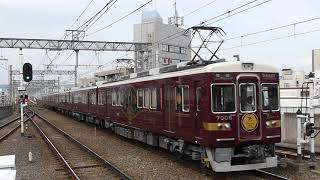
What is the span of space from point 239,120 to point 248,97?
2.19ft

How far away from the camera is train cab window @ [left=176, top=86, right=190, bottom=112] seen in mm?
12875

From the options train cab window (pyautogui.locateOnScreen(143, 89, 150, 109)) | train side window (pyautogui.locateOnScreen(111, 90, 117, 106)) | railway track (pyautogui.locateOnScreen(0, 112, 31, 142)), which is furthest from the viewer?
railway track (pyautogui.locateOnScreen(0, 112, 31, 142))

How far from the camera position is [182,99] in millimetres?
13227

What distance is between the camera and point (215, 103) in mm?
11688

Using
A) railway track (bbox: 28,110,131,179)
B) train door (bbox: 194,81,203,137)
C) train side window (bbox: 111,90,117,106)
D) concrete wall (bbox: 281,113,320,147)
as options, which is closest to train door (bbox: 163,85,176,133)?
train door (bbox: 194,81,203,137)

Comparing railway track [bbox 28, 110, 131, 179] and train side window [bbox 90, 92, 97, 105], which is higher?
train side window [bbox 90, 92, 97, 105]

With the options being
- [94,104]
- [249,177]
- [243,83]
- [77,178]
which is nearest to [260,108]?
[243,83]

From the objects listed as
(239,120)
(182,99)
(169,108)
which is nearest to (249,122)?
(239,120)

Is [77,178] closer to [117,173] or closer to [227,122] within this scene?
[117,173]

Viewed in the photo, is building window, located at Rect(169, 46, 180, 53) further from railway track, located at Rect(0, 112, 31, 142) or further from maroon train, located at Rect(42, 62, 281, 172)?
maroon train, located at Rect(42, 62, 281, 172)

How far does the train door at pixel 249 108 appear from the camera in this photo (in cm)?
1180

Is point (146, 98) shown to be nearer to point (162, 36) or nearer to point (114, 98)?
point (114, 98)

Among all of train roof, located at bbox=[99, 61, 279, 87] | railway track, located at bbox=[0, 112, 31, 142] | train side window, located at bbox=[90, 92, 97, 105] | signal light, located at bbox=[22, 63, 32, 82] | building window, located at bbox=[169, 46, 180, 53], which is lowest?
railway track, located at bbox=[0, 112, 31, 142]

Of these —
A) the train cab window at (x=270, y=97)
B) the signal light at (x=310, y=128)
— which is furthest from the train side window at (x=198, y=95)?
the signal light at (x=310, y=128)
